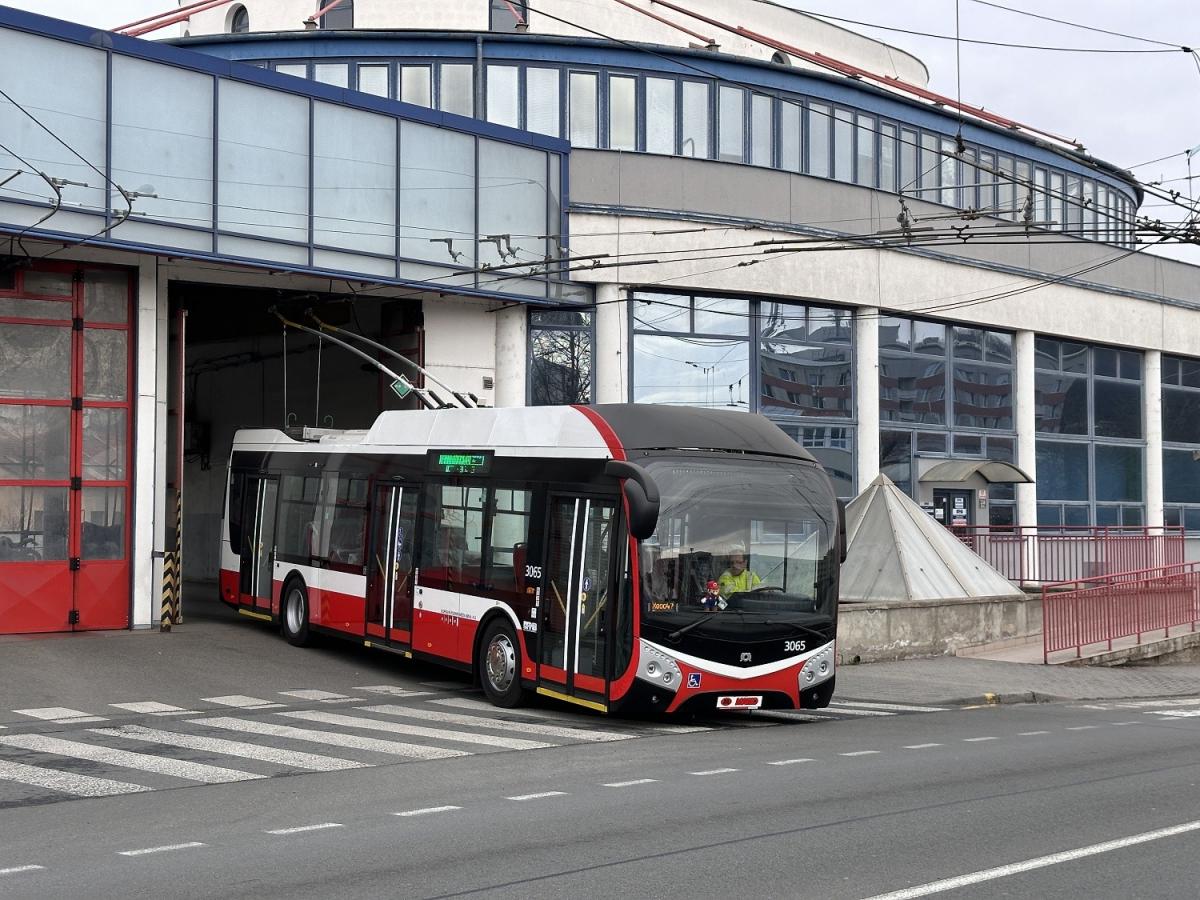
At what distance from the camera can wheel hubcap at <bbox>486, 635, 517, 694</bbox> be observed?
50.7 feet

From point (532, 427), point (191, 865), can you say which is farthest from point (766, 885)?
point (532, 427)

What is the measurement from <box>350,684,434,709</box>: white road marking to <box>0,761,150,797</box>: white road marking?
5.69 m

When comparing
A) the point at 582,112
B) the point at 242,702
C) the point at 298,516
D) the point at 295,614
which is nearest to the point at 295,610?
the point at 295,614

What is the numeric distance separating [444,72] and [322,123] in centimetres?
606

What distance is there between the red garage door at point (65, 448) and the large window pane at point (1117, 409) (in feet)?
83.5

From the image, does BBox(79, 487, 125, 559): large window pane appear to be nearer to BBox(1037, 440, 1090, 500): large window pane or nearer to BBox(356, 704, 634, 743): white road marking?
BBox(356, 704, 634, 743): white road marking

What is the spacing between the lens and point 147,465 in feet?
70.7

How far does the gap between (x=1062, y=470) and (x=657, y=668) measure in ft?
82.4

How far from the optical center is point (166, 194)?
68.0 ft

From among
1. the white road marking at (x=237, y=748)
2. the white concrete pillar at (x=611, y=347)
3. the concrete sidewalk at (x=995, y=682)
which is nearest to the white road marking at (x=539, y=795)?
the white road marking at (x=237, y=748)

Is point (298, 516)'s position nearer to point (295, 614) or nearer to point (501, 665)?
point (295, 614)

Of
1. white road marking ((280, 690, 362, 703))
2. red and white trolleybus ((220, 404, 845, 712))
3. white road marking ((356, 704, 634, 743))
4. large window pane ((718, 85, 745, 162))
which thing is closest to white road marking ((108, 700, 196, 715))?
white road marking ((280, 690, 362, 703))

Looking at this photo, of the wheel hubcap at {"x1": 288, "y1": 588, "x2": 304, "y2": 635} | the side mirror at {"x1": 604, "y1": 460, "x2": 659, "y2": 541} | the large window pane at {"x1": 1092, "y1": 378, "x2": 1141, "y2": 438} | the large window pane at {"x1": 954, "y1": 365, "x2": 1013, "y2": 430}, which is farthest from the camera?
the large window pane at {"x1": 1092, "y1": 378, "x2": 1141, "y2": 438}

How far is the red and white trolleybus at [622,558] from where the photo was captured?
13.7 meters
